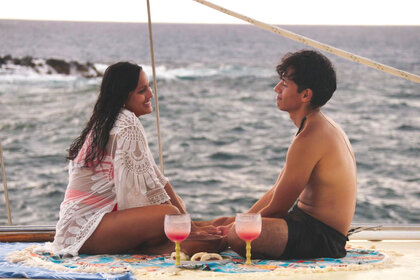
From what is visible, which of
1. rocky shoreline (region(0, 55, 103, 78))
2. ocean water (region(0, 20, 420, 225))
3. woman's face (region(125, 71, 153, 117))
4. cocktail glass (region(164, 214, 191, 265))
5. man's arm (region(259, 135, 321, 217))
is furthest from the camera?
rocky shoreline (region(0, 55, 103, 78))

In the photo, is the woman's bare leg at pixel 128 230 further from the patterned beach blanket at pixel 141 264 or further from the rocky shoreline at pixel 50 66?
the rocky shoreline at pixel 50 66

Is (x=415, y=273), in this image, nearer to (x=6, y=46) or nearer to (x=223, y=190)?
(x=223, y=190)

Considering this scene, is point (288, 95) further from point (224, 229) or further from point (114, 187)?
point (114, 187)

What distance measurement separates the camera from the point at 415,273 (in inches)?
99.8

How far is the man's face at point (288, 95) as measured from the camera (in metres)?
2.72

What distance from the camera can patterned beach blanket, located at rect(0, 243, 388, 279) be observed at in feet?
8.06

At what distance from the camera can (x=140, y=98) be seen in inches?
116

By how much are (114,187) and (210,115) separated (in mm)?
23921

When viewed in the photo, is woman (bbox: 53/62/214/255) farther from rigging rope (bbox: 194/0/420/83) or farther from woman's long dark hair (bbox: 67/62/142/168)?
rigging rope (bbox: 194/0/420/83)

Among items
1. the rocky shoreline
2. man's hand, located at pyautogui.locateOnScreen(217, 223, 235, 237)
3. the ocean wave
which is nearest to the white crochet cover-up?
man's hand, located at pyautogui.locateOnScreen(217, 223, 235, 237)

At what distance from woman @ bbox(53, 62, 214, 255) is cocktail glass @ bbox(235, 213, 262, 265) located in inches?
16.0

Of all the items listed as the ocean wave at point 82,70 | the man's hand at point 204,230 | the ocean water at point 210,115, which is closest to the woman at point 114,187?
the man's hand at point 204,230

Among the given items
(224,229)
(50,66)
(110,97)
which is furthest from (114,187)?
(50,66)

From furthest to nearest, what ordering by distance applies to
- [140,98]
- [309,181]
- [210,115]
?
[210,115], [140,98], [309,181]
